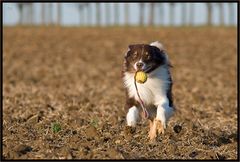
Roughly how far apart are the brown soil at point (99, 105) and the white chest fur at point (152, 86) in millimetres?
475

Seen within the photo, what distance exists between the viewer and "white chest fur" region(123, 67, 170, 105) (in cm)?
777

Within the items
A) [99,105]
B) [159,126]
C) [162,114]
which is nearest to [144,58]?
[162,114]

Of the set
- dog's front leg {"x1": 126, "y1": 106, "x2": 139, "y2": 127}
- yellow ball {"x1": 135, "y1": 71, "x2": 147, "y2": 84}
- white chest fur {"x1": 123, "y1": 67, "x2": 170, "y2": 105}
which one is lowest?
dog's front leg {"x1": 126, "y1": 106, "x2": 139, "y2": 127}

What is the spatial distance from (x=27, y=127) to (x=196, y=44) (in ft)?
79.1

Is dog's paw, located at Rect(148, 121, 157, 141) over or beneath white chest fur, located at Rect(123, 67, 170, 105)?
beneath

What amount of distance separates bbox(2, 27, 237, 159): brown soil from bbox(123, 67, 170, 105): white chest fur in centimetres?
47

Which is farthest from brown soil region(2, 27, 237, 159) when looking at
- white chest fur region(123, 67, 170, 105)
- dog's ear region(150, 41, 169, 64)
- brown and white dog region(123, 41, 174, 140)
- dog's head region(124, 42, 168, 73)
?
dog's ear region(150, 41, 169, 64)

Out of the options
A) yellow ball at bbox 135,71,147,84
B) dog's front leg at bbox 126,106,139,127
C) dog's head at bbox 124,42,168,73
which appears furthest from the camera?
dog's front leg at bbox 126,106,139,127

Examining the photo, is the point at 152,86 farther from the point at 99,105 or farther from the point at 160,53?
the point at 99,105

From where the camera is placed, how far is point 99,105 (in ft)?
39.5

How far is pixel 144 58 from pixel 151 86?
448 mm

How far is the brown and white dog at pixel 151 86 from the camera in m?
7.56

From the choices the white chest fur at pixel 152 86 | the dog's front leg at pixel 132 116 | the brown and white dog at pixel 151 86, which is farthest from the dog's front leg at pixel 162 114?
the dog's front leg at pixel 132 116

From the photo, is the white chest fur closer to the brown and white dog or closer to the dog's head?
the brown and white dog
